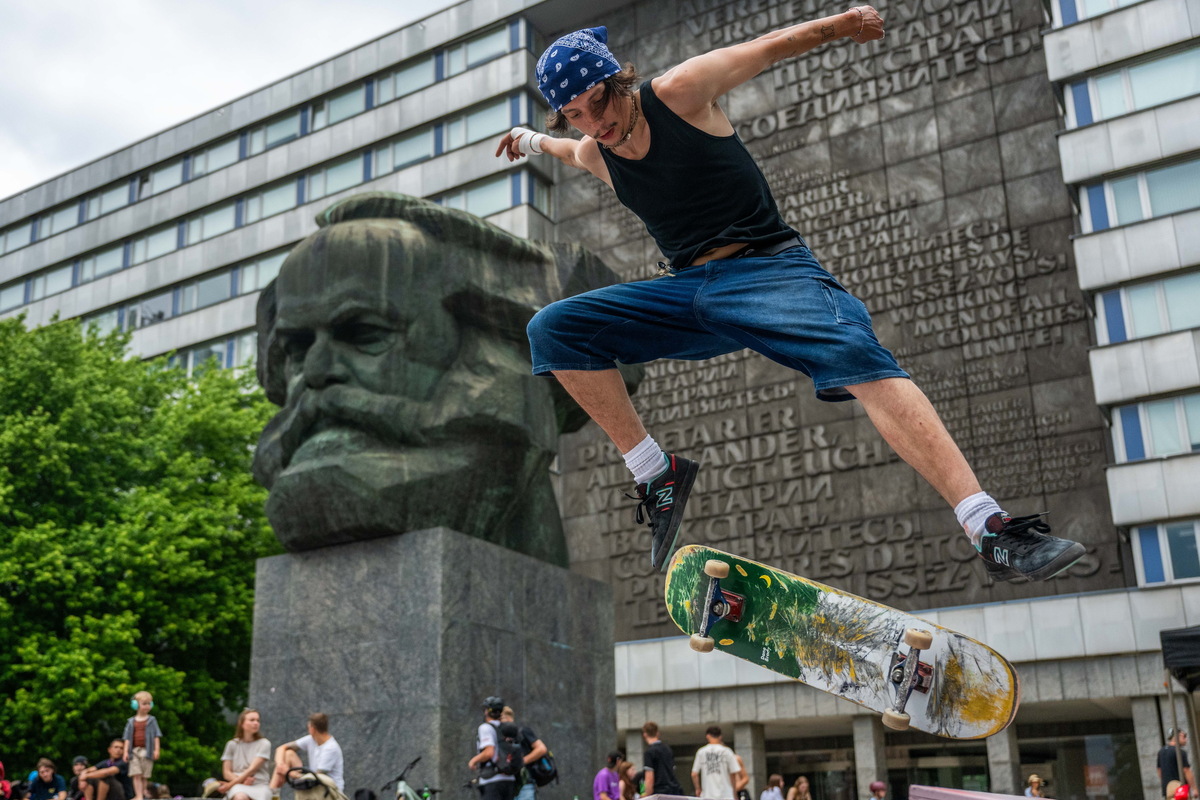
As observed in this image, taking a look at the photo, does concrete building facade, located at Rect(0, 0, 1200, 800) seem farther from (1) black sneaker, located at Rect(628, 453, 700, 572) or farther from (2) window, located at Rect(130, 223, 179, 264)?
(1) black sneaker, located at Rect(628, 453, 700, 572)

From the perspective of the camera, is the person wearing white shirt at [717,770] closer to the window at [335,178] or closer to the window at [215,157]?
the window at [335,178]

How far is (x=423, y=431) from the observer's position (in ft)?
41.8

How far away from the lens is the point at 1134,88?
98.4 feet

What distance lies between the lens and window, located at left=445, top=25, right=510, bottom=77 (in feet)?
137

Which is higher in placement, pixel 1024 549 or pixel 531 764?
pixel 1024 549

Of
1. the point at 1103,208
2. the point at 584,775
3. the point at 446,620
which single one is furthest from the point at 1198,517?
the point at 446,620

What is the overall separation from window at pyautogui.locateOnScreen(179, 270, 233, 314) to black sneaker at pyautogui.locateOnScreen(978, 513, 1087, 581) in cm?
4520

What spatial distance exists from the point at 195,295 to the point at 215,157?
6.41m

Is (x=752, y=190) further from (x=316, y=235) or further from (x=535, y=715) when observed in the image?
(x=316, y=235)

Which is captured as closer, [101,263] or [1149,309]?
[1149,309]

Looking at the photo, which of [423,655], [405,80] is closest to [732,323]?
[423,655]

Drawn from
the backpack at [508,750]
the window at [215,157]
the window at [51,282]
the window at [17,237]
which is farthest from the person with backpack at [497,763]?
the window at [17,237]

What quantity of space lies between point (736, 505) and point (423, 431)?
21.0 metres

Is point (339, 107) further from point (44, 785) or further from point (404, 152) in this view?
point (44, 785)
